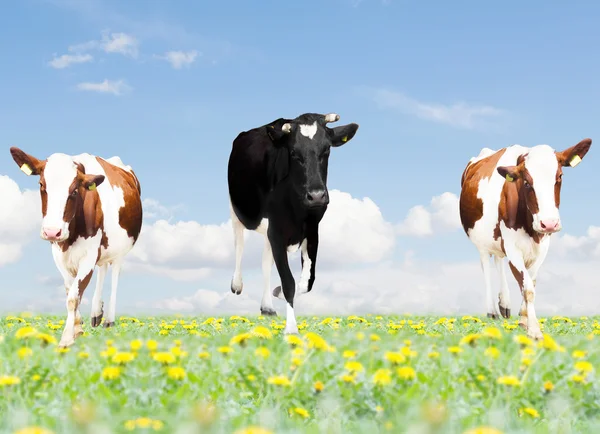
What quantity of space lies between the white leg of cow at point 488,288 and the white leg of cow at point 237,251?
15.1 feet

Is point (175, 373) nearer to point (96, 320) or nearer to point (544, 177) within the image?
point (544, 177)

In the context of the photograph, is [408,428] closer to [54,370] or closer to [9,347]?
[54,370]

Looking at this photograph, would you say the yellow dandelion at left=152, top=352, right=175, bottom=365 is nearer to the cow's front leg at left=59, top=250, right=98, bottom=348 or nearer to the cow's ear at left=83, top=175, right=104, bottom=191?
the cow's front leg at left=59, top=250, right=98, bottom=348

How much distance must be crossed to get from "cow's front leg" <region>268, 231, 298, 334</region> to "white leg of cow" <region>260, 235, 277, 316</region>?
305 cm

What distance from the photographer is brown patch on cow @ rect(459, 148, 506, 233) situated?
11859 millimetres

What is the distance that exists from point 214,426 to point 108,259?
7.36 metres

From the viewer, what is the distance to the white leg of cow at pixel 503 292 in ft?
43.4

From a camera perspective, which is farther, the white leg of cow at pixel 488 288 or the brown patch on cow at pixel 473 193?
the white leg of cow at pixel 488 288

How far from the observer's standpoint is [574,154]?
1000 centimetres

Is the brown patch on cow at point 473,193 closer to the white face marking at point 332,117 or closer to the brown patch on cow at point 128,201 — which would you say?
the white face marking at point 332,117

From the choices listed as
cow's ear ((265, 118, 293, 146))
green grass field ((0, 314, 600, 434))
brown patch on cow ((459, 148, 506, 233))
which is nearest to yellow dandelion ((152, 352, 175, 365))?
green grass field ((0, 314, 600, 434))

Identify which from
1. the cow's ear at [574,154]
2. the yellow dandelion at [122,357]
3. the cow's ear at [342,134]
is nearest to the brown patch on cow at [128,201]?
the cow's ear at [342,134]

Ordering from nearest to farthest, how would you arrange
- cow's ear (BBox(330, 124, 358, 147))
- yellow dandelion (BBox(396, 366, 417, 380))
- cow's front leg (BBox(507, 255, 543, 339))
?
yellow dandelion (BBox(396, 366, 417, 380)), cow's front leg (BBox(507, 255, 543, 339)), cow's ear (BBox(330, 124, 358, 147))

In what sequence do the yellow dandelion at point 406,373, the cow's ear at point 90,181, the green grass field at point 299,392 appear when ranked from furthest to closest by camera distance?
the cow's ear at point 90,181 → the yellow dandelion at point 406,373 → the green grass field at point 299,392
